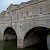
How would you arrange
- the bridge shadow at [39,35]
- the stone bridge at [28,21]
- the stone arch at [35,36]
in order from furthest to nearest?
the bridge shadow at [39,35] → the stone arch at [35,36] → the stone bridge at [28,21]

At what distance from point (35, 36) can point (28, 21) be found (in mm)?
4486

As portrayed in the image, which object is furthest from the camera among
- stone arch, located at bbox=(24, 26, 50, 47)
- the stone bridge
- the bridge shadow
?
the bridge shadow

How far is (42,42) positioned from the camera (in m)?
27.5

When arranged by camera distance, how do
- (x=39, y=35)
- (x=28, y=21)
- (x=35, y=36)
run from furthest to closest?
(x=39, y=35) → (x=35, y=36) → (x=28, y=21)

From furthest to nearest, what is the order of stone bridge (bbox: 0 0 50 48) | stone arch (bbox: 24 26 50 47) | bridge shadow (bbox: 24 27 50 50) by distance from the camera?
bridge shadow (bbox: 24 27 50 50), stone arch (bbox: 24 26 50 47), stone bridge (bbox: 0 0 50 48)

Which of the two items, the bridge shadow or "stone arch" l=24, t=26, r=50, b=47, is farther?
the bridge shadow

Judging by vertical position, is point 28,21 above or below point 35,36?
above

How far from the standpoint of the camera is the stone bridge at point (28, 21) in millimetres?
19422

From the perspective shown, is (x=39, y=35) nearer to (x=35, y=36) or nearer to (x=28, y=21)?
(x=35, y=36)

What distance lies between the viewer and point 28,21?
864 inches

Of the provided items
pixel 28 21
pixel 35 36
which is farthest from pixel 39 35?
pixel 28 21

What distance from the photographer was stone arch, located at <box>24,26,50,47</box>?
2323 centimetres

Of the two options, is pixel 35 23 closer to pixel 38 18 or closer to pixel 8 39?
pixel 38 18

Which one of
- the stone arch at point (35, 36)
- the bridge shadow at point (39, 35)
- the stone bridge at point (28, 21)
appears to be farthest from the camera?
the bridge shadow at point (39, 35)
